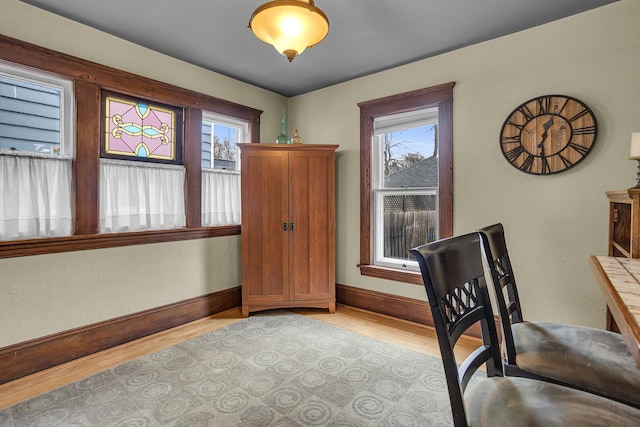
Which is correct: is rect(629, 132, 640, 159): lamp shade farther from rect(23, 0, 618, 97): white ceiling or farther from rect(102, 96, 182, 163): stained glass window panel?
rect(102, 96, 182, 163): stained glass window panel

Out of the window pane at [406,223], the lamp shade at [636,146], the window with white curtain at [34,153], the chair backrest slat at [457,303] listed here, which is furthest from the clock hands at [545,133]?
the window with white curtain at [34,153]

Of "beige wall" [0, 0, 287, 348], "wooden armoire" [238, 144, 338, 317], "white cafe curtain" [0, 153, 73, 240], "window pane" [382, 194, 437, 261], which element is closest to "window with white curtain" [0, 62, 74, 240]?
"white cafe curtain" [0, 153, 73, 240]

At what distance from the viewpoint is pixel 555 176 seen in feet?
8.16

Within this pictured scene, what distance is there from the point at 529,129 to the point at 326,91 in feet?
7.45

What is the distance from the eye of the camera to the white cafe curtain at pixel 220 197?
3.46 m

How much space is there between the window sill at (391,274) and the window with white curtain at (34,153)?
278 centimetres

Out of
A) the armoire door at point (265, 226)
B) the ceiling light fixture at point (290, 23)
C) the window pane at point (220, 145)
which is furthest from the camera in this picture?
the window pane at point (220, 145)

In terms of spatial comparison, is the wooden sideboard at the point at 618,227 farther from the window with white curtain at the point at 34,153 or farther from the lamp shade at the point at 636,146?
the window with white curtain at the point at 34,153

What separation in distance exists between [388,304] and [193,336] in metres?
1.98

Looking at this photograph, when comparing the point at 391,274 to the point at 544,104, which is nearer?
the point at 544,104

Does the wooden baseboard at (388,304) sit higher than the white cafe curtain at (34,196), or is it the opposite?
the white cafe curtain at (34,196)

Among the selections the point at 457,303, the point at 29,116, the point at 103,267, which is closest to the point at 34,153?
the point at 29,116

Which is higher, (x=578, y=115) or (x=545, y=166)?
(x=578, y=115)

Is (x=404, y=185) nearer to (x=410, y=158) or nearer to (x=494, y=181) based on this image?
(x=410, y=158)
